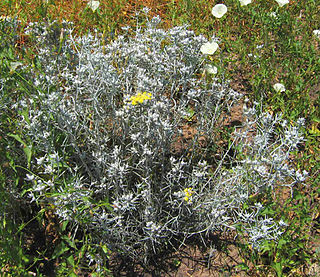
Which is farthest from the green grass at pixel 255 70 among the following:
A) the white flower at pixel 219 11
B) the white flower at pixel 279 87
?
the white flower at pixel 219 11

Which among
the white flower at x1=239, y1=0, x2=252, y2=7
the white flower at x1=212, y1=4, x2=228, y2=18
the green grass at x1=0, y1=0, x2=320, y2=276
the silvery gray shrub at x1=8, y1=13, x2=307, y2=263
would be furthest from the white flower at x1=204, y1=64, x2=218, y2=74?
the white flower at x1=239, y1=0, x2=252, y2=7

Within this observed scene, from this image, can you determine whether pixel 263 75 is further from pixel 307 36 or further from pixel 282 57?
pixel 307 36

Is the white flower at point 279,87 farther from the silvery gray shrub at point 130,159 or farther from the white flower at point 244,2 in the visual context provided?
the white flower at point 244,2

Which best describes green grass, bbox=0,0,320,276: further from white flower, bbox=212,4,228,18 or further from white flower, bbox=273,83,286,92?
white flower, bbox=212,4,228,18

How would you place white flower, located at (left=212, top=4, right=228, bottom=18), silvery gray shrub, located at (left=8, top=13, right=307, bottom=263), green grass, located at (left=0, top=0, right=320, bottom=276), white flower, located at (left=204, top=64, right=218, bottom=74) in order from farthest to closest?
white flower, located at (left=212, top=4, right=228, bottom=18) → white flower, located at (left=204, top=64, right=218, bottom=74) → green grass, located at (left=0, top=0, right=320, bottom=276) → silvery gray shrub, located at (left=8, top=13, right=307, bottom=263)

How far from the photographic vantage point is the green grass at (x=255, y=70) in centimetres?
201

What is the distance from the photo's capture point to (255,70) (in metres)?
3.14

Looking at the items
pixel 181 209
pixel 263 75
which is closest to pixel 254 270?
pixel 181 209

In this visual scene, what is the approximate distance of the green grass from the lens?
6.61 feet

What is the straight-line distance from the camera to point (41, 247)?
7.00 ft

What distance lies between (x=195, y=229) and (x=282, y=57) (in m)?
1.95

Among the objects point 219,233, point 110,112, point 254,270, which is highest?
point 110,112

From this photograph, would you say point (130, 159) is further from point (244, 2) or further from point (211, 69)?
point (244, 2)

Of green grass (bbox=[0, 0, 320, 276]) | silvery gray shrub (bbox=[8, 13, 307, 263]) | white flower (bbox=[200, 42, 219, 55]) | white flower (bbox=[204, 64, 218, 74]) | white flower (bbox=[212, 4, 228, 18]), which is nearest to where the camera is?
silvery gray shrub (bbox=[8, 13, 307, 263])
